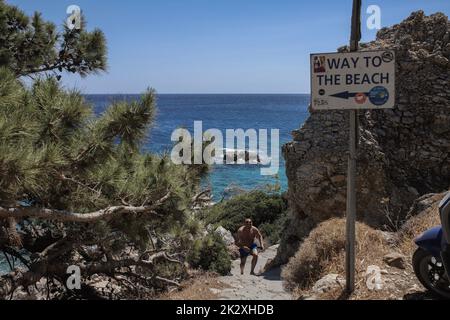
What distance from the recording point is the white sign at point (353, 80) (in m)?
4.39

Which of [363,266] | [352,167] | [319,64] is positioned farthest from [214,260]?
[319,64]

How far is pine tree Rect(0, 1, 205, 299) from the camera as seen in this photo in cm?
538

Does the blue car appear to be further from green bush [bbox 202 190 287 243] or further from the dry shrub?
green bush [bbox 202 190 287 243]

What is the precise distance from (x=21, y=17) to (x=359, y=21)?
23.7 feet

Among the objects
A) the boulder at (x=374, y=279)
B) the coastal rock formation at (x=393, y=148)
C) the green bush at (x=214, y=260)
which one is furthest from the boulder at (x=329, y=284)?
the green bush at (x=214, y=260)

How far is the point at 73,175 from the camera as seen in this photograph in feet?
21.1

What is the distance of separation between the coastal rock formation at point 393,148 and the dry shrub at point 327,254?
13.3ft

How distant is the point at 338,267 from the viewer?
6207 mm

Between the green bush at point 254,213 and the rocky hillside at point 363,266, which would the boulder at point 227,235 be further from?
the rocky hillside at point 363,266

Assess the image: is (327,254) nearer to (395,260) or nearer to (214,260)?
(395,260)

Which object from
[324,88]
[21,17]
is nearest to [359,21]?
[324,88]

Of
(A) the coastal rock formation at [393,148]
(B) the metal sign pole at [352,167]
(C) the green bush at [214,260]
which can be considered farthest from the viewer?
(C) the green bush at [214,260]

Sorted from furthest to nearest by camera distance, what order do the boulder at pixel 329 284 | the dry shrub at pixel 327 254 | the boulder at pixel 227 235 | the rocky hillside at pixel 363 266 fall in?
the boulder at pixel 227 235 → the dry shrub at pixel 327 254 → the boulder at pixel 329 284 → the rocky hillside at pixel 363 266

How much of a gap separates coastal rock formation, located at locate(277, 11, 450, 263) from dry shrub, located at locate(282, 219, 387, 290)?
4.04 metres
